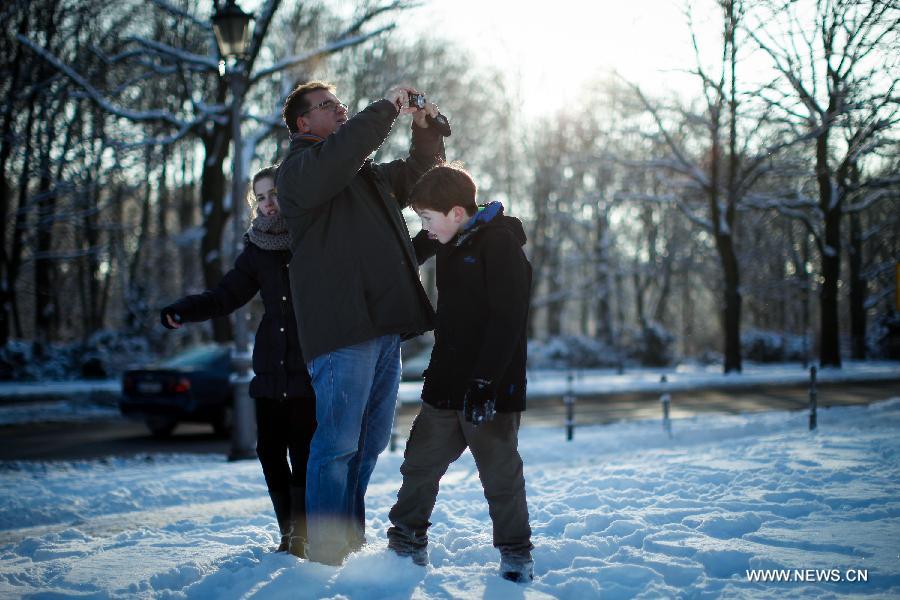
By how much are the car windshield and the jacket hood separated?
942 cm

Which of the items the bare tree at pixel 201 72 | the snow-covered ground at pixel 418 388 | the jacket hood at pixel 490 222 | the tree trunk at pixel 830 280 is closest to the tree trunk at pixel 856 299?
the tree trunk at pixel 830 280

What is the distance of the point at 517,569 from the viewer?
3.56 m

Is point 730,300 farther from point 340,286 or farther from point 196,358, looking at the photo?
point 340,286

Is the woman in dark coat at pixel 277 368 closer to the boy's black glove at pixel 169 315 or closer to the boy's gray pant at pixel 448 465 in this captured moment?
the boy's black glove at pixel 169 315

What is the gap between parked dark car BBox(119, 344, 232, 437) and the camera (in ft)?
39.2

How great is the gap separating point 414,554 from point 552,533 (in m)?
1.03

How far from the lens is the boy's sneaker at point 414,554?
12.2 feet

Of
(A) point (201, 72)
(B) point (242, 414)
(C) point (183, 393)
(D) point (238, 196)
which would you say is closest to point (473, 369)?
(B) point (242, 414)

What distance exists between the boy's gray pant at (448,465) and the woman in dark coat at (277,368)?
597 millimetres

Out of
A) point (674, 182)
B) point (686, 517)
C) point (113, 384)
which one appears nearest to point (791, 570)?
point (686, 517)

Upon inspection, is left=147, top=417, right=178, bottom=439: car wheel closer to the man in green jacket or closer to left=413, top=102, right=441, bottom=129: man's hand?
the man in green jacket

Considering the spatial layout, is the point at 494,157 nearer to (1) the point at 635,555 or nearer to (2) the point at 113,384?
(2) the point at 113,384

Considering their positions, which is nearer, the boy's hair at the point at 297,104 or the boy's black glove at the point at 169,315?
Answer: the boy's hair at the point at 297,104

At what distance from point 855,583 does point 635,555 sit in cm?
93
